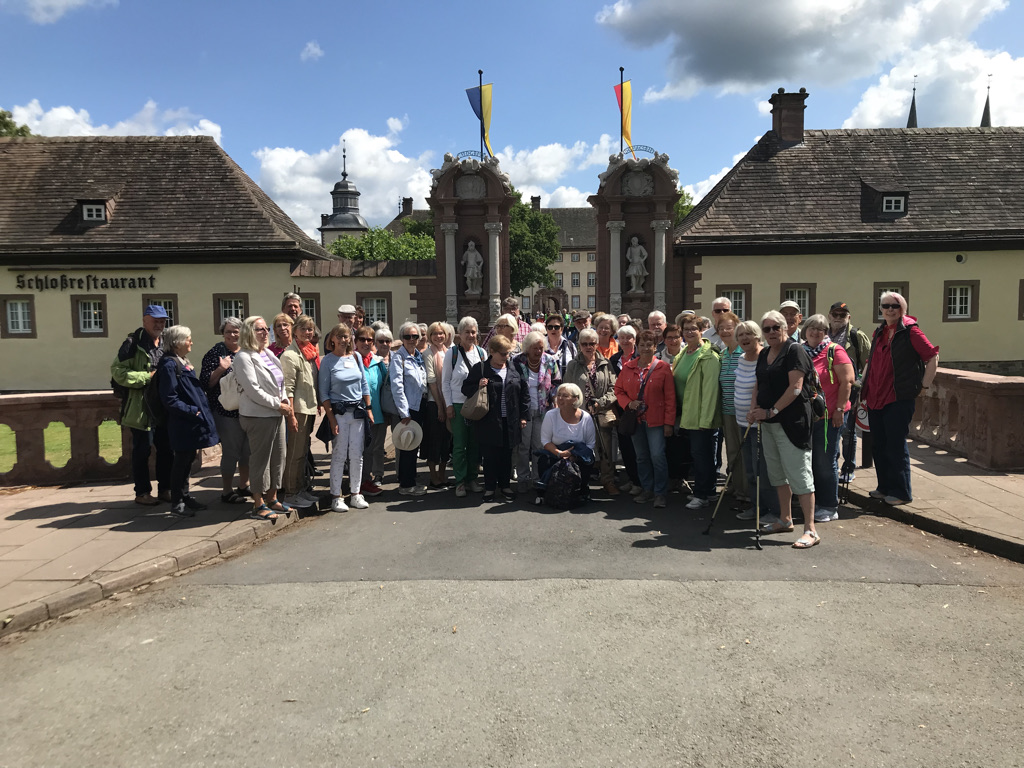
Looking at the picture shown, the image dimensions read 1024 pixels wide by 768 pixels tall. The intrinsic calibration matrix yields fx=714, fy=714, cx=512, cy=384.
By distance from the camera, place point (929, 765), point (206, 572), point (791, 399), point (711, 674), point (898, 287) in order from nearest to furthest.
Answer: point (929, 765) < point (711, 674) < point (206, 572) < point (791, 399) < point (898, 287)

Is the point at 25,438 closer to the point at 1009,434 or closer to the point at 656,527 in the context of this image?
the point at 656,527

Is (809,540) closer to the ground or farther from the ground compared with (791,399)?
closer to the ground

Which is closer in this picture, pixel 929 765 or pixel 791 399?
pixel 929 765

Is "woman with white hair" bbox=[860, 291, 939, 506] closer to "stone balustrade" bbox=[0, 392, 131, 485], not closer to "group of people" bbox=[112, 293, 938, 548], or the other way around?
"group of people" bbox=[112, 293, 938, 548]

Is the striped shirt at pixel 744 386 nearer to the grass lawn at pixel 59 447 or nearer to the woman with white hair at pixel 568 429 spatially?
the woman with white hair at pixel 568 429

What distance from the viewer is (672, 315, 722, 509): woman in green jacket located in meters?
7.54

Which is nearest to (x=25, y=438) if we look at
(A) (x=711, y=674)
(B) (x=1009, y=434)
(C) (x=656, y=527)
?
(C) (x=656, y=527)

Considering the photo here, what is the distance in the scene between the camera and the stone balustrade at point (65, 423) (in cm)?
869

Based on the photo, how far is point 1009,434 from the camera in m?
8.77

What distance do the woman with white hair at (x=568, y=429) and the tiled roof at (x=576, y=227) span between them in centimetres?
7837

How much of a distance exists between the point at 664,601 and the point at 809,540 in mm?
1994

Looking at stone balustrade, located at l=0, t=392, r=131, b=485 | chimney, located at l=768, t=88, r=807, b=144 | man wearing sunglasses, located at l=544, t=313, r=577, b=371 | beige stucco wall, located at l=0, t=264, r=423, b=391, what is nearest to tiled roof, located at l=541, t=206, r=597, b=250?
chimney, located at l=768, t=88, r=807, b=144

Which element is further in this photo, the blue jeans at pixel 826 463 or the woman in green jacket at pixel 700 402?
the woman in green jacket at pixel 700 402

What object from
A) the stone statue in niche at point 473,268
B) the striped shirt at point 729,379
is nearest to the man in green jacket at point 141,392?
the striped shirt at point 729,379
